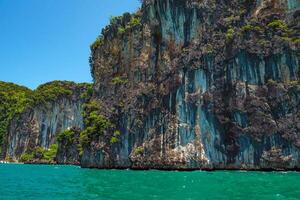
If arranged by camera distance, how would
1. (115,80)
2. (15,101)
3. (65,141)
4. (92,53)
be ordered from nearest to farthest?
1. (115,80)
2. (92,53)
3. (65,141)
4. (15,101)

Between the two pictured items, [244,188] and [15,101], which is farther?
[15,101]

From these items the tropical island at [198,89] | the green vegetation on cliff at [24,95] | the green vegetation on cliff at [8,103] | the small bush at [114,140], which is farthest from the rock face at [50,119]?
the small bush at [114,140]

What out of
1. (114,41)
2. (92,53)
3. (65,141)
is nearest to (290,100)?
(114,41)

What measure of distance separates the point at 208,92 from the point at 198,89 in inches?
56.4

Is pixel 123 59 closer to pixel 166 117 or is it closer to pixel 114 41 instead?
pixel 114 41

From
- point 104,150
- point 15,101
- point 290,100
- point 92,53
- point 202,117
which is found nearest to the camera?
point 290,100

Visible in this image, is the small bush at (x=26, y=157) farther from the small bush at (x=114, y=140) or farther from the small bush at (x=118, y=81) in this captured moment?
the small bush at (x=114, y=140)

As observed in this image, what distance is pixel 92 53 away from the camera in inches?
3083

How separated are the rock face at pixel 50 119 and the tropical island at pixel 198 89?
2800 cm

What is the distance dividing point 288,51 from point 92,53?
35.8 metres

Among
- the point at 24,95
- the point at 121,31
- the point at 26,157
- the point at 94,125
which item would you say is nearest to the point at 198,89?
the point at 94,125

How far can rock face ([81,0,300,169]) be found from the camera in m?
54.6

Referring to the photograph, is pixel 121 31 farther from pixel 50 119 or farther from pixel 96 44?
pixel 50 119

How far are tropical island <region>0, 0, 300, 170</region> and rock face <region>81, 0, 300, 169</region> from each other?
127 mm
